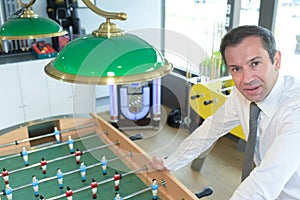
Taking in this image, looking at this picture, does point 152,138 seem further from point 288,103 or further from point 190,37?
point 288,103

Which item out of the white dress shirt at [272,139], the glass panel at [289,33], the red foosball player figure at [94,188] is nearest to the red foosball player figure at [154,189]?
the white dress shirt at [272,139]

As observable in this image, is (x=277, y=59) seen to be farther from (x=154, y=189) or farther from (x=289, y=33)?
(x=289, y=33)

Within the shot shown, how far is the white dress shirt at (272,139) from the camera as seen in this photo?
1242mm

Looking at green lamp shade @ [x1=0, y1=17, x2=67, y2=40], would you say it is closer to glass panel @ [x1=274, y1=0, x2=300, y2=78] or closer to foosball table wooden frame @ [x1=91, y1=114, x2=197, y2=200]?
foosball table wooden frame @ [x1=91, y1=114, x2=197, y2=200]

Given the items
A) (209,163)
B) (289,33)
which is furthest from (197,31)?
(209,163)

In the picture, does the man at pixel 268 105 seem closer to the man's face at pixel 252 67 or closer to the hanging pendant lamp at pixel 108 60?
the man's face at pixel 252 67

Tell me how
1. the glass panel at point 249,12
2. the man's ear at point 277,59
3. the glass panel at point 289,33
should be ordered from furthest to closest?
the glass panel at point 249,12, the glass panel at point 289,33, the man's ear at point 277,59

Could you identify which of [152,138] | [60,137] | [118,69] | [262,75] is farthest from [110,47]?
[152,138]

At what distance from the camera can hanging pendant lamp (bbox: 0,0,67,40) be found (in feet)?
5.85

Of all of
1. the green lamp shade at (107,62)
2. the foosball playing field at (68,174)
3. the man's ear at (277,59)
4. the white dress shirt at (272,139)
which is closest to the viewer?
the green lamp shade at (107,62)

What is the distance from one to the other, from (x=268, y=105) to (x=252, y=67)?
23 centimetres

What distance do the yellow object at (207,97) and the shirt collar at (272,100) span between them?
1.74m

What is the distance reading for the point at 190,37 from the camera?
4660 mm

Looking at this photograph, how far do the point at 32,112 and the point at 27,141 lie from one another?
191cm
